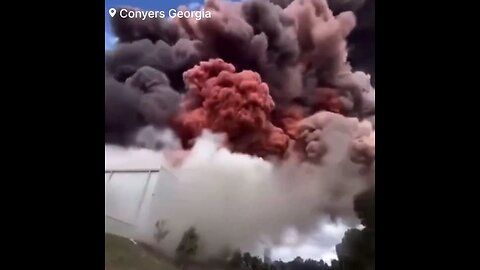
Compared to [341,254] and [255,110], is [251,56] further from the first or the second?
[341,254]

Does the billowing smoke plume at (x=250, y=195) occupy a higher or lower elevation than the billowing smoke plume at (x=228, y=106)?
lower

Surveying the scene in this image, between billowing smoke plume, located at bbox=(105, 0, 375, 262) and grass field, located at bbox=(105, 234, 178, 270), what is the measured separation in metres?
0.05

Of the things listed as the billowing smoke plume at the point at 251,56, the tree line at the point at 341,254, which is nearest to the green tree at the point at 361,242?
the tree line at the point at 341,254

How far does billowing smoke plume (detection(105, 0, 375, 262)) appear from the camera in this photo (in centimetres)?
162

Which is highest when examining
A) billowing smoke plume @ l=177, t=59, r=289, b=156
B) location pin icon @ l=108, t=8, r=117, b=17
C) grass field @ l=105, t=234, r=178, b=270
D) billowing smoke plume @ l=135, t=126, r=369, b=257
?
location pin icon @ l=108, t=8, r=117, b=17

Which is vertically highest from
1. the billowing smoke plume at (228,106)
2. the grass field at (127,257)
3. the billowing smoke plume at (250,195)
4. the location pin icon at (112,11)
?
the location pin icon at (112,11)

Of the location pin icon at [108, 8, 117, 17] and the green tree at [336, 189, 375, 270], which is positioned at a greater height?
the location pin icon at [108, 8, 117, 17]

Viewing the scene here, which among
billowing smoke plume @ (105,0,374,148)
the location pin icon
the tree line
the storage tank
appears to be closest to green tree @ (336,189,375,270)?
the tree line

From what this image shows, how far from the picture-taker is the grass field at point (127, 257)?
1596mm

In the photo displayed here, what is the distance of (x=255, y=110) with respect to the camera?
1.64m

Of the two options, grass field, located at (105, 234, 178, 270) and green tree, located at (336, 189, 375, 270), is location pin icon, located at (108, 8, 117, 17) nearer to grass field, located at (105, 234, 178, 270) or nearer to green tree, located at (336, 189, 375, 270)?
grass field, located at (105, 234, 178, 270)

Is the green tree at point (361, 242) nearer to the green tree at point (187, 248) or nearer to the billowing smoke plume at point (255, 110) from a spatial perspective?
the billowing smoke plume at point (255, 110)

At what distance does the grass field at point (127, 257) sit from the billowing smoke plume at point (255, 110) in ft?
0.16
